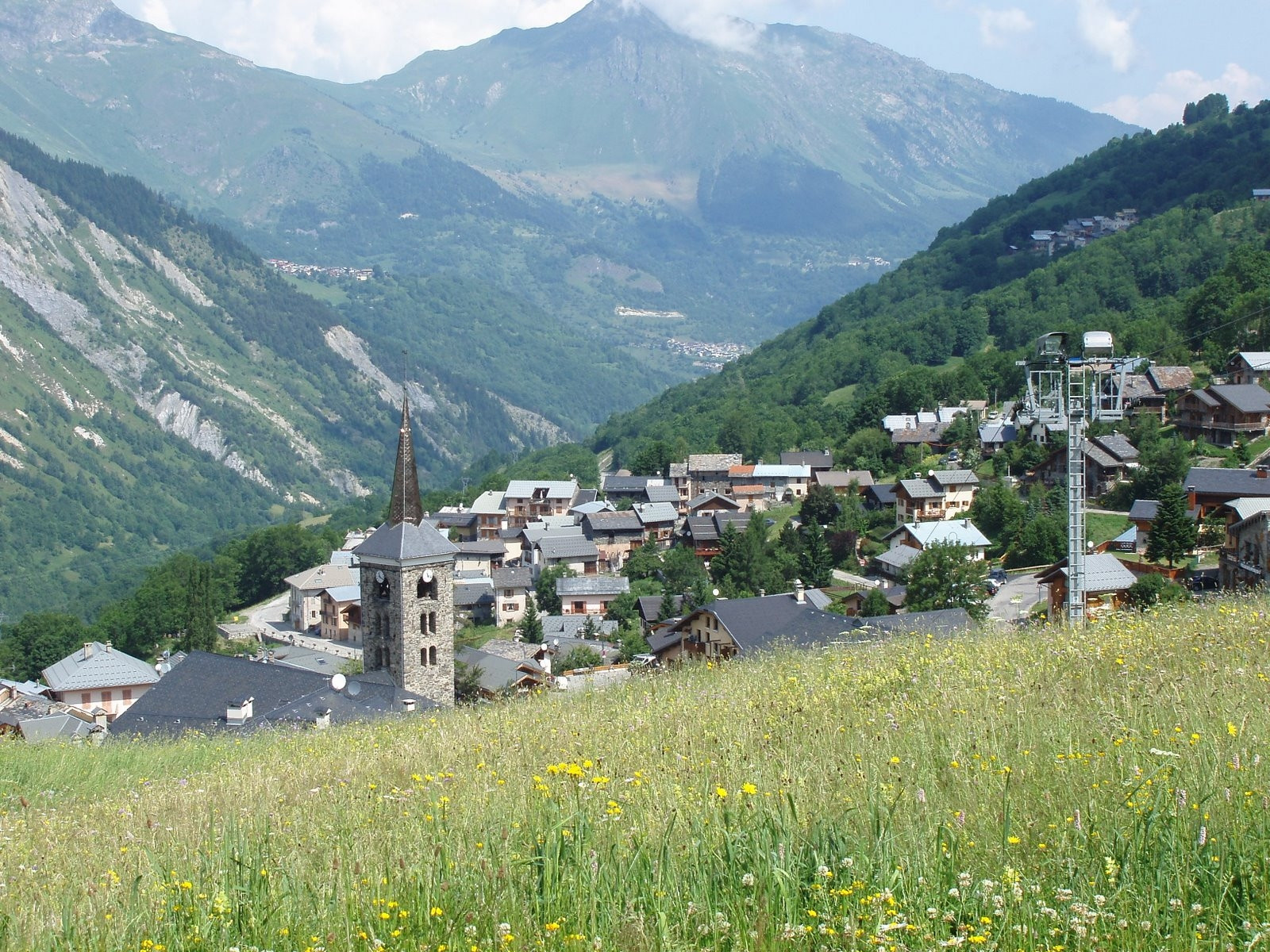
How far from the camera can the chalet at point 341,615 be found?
72.4m

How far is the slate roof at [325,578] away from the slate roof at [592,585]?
13.0 metres

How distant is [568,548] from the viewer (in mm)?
78688

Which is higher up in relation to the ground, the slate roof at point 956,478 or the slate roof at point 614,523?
the slate roof at point 956,478

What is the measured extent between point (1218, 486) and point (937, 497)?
66.2 ft

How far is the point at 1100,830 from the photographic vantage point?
6.33 metres

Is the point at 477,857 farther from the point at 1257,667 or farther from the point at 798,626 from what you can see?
the point at 798,626

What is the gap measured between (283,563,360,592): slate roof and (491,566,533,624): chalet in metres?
8.80

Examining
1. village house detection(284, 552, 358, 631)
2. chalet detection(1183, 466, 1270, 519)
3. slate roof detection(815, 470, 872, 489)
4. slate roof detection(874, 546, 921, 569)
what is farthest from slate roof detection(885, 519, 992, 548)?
village house detection(284, 552, 358, 631)

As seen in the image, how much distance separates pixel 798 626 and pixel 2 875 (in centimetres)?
2926

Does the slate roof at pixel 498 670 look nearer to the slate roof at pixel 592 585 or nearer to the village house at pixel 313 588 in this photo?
the slate roof at pixel 592 585

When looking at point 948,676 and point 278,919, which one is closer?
point 278,919

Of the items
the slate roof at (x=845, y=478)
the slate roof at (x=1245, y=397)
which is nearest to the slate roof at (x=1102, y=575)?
the slate roof at (x=1245, y=397)

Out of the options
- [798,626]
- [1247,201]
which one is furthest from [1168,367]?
[1247,201]

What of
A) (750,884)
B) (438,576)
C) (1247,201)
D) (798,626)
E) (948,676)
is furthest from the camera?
(1247,201)
